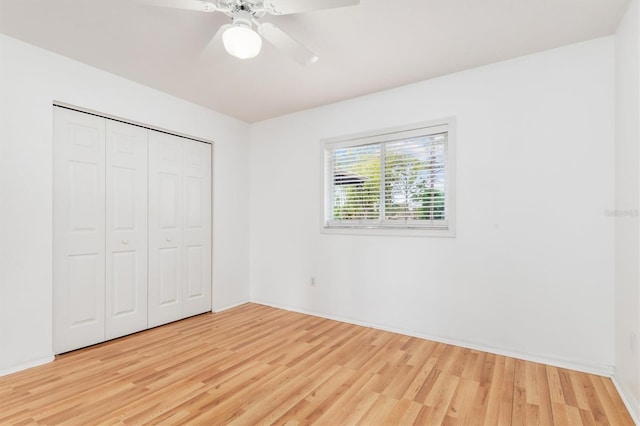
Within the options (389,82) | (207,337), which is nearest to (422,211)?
(389,82)

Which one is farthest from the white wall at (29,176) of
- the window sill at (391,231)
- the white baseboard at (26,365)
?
the window sill at (391,231)

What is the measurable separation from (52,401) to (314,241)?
2.69m

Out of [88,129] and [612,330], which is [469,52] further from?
[88,129]

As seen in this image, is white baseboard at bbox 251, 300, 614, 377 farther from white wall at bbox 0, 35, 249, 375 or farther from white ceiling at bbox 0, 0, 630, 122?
white wall at bbox 0, 35, 249, 375

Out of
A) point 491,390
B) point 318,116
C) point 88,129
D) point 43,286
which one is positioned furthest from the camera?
point 318,116

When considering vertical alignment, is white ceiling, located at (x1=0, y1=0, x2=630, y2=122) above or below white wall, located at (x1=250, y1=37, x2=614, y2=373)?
above

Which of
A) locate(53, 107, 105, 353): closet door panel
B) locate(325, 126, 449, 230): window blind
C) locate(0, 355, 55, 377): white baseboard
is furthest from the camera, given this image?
locate(325, 126, 449, 230): window blind

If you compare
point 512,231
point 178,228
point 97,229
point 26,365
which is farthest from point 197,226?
point 512,231

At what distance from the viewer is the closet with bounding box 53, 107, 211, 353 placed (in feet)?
9.25

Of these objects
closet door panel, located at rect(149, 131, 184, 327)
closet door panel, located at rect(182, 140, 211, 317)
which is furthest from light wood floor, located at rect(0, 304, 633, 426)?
closet door panel, located at rect(182, 140, 211, 317)

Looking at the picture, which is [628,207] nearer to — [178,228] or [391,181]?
[391,181]

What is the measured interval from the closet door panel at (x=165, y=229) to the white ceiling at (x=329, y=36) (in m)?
0.73

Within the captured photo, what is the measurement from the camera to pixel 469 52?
2.66 metres

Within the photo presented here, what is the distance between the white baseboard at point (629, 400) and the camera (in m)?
1.88
